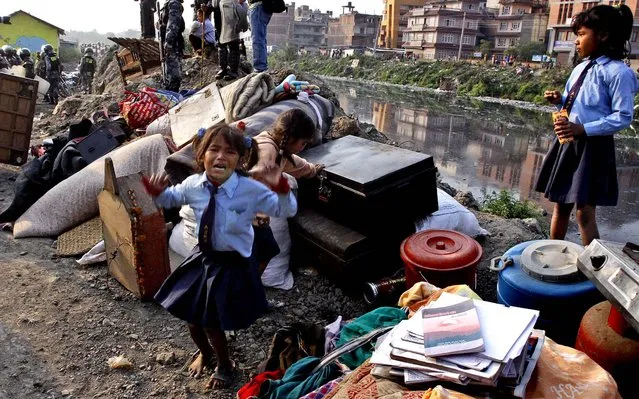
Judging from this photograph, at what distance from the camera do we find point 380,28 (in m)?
60.4

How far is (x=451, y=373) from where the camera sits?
5.56 feet

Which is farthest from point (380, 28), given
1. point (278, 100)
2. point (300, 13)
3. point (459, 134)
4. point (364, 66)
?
point (278, 100)

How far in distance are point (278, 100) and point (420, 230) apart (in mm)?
1870

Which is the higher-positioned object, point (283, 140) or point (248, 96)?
point (248, 96)

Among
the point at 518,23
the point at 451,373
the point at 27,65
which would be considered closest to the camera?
the point at 451,373

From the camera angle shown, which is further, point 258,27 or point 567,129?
point 258,27

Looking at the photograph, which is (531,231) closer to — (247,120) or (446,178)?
(247,120)

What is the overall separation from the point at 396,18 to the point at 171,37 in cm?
5252

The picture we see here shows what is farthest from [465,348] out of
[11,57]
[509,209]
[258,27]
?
[11,57]

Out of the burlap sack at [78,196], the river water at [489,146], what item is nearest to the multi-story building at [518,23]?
the river water at [489,146]

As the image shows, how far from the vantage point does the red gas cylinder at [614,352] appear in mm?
2076

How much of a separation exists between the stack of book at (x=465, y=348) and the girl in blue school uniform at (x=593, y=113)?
4.90 ft

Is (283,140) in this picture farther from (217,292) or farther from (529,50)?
(529,50)

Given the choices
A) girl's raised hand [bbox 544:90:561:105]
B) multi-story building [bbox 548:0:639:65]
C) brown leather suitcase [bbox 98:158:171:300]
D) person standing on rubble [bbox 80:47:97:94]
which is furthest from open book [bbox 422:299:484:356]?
multi-story building [bbox 548:0:639:65]
